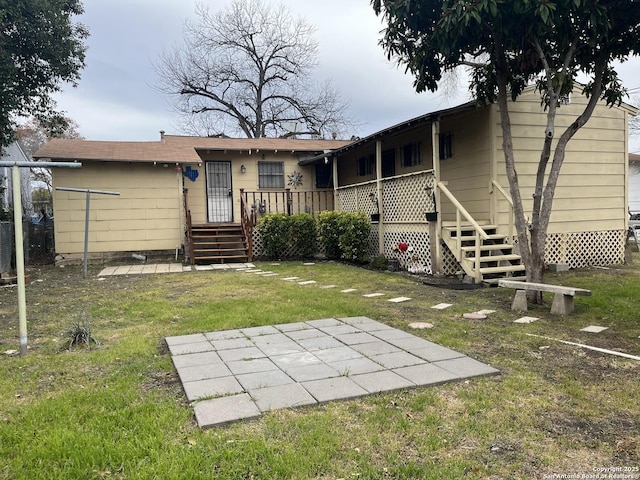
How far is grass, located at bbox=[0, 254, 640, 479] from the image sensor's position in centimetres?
210

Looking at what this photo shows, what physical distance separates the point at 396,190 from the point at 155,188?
6530mm

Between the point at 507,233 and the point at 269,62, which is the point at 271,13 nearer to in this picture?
the point at 269,62

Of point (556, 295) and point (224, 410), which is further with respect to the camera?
point (556, 295)

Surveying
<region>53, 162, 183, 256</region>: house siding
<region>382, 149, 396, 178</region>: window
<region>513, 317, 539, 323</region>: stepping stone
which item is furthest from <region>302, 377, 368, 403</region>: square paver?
<region>53, 162, 183, 256</region>: house siding

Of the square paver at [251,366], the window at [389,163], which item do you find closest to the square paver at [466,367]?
the square paver at [251,366]

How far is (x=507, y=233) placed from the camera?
28.0ft

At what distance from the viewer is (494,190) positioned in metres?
8.65

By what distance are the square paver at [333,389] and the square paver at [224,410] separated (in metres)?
0.42

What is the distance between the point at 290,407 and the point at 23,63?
11.0 meters

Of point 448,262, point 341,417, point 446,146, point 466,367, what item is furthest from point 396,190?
point 341,417

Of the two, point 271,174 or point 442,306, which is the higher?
point 271,174

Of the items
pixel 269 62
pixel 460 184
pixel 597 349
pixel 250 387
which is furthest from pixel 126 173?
pixel 269 62

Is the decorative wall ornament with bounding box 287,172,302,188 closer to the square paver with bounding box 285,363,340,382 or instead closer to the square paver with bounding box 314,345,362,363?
the square paver with bounding box 314,345,362,363

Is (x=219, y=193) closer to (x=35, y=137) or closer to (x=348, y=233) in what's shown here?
(x=348, y=233)
